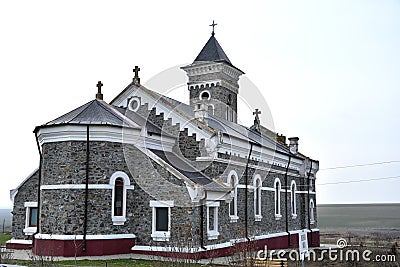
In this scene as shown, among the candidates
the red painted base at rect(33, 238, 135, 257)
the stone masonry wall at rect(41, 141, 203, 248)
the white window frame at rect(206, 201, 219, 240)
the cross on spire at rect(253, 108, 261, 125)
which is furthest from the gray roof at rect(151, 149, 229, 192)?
the cross on spire at rect(253, 108, 261, 125)

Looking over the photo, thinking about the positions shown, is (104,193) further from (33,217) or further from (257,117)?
(257,117)

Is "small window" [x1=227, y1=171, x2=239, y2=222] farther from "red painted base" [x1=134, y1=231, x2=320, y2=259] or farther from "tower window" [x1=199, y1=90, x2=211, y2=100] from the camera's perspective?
"tower window" [x1=199, y1=90, x2=211, y2=100]

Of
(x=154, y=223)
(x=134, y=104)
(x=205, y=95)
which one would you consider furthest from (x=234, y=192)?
(x=205, y=95)

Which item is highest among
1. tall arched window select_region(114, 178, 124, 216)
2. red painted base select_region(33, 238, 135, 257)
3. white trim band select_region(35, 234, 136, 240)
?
tall arched window select_region(114, 178, 124, 216)

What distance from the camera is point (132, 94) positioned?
24641 millimetres

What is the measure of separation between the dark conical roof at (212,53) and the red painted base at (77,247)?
55.2 ft

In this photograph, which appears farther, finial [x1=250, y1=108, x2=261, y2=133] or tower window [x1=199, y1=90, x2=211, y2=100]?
finial [x1=250, y1=108, x2=261, y2=133]

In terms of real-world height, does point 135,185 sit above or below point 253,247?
above

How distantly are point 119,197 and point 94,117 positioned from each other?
11.6 feet

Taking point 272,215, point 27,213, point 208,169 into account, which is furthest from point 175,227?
point 272,215

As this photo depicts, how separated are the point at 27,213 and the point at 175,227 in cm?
780

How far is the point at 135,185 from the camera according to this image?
20422mm

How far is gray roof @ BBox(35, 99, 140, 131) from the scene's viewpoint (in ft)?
65.5

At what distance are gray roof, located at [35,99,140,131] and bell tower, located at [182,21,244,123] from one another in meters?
10.5
